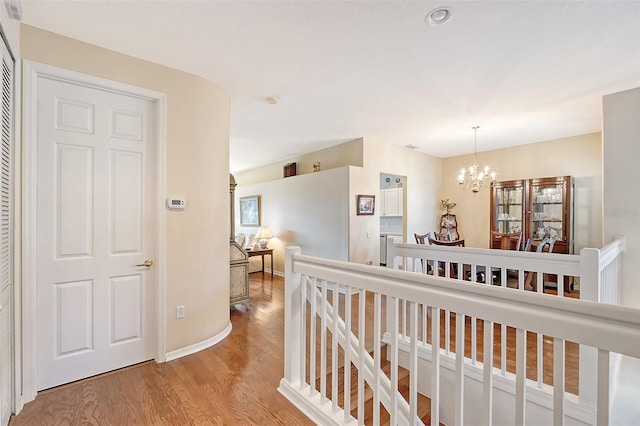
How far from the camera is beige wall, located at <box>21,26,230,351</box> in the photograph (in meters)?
2.49

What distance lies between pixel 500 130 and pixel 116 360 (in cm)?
548

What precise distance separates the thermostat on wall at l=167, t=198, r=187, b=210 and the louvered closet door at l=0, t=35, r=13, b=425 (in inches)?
37.4

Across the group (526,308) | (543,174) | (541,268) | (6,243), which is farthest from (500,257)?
(543,174)

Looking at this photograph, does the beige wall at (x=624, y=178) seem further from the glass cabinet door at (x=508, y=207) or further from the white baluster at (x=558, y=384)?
the white baluster at (x=558, y=384)

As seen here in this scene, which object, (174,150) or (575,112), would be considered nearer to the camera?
(174,150)

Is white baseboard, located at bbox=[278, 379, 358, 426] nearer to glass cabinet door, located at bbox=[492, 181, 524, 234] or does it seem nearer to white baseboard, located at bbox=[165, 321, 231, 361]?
white baseboard, located at bbox=[165, 321, 231, 361]

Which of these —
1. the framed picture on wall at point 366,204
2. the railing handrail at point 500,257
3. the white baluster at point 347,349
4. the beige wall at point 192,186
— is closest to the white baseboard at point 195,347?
the beige wall at point 192,186

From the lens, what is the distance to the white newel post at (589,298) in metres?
1.79

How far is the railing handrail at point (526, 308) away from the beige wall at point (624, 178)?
3.14 m

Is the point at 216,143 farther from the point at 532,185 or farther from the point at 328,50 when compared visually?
the point at 532,185

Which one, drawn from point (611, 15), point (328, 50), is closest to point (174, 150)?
point (328, 50)

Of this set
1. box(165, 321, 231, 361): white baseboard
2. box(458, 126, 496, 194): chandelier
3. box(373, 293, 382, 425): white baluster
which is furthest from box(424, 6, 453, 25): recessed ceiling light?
box(165, 321, 231, 361): white baseboard

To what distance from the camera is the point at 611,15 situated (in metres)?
1.91

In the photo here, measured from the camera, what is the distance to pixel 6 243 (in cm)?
180
